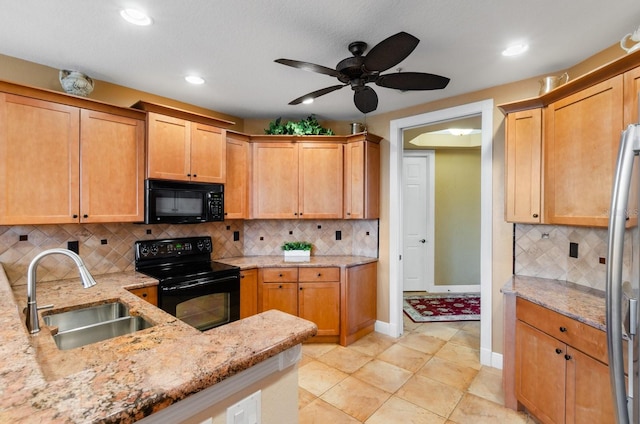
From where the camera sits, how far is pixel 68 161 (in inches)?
91.0

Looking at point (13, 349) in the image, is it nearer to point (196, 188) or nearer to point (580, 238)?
point (196, 188)

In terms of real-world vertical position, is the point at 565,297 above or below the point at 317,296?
above

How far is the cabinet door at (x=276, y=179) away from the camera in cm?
354

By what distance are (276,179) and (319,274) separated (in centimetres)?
121

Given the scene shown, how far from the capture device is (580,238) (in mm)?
2312

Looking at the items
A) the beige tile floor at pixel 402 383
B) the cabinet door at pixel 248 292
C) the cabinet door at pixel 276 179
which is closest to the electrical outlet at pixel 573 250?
the beige tile floor at pixel 402 383

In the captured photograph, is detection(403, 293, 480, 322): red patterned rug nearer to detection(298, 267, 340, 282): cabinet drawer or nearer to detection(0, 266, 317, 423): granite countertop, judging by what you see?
detection(298, 267, 340, 282): cabinet drawer

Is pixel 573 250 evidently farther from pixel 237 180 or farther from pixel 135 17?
pixel 135 17

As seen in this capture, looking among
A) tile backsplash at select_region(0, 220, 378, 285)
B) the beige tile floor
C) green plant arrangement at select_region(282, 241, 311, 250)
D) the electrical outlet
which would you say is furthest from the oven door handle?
the electrical outlet

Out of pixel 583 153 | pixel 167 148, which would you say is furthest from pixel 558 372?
pixel 167 148

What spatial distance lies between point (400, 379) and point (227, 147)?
2.87 m

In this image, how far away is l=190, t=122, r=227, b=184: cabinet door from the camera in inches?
116

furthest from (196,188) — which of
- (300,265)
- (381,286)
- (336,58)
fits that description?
(381,286)

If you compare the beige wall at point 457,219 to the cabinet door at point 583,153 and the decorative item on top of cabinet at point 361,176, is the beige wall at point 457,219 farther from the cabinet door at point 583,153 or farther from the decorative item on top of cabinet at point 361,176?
the cabinet door at point 583,153
